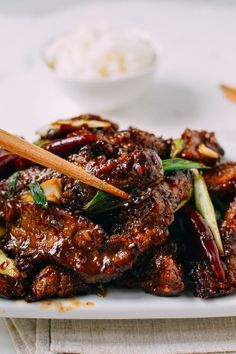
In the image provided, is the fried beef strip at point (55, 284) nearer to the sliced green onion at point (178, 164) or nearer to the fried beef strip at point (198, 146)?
the sliced green onion at point (178, 164)

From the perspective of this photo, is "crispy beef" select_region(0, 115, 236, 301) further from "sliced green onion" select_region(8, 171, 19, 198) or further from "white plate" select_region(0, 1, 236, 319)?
"white plate" select_region(0, 1, 236, 319)

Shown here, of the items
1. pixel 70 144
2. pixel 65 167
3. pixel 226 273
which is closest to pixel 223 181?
pixel 226 273

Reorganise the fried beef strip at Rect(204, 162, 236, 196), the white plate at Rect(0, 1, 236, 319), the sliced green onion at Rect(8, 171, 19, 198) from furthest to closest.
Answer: the white plate at Rect(0, 1, 236, 319) → the fried beef strip at Rect(204, 162, 236, 196) → the sliced green onion at Rect(8, 171, 19, 198)

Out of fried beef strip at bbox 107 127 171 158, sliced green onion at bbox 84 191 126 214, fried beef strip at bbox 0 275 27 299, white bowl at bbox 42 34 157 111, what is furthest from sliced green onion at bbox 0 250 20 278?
white bowl at bbox 42 34 157 111

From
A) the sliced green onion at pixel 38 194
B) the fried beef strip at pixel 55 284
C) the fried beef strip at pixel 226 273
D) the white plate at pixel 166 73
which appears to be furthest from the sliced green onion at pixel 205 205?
the sliced green onion at pixel 38 194

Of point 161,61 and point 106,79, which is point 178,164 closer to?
point 106,79

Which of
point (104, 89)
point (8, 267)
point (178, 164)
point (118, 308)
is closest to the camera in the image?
point (118, 308)
